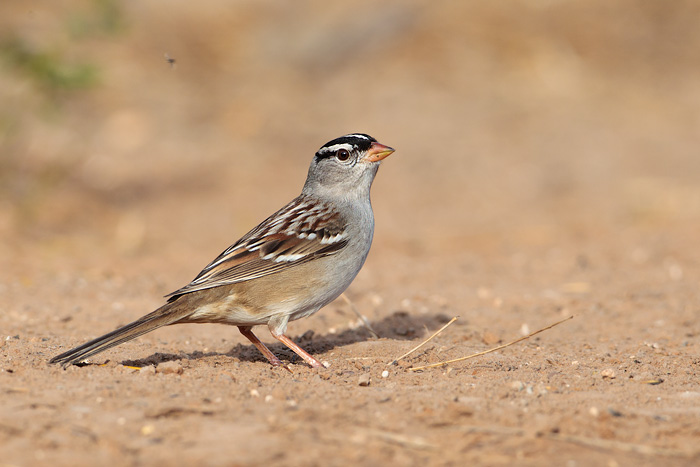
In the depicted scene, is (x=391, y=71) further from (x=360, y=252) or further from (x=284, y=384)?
(x=284, y=384)

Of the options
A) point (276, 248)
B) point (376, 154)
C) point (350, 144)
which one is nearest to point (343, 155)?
point (350, 144)

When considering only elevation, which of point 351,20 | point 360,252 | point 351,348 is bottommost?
point 351,348

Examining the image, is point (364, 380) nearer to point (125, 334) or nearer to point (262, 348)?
point (262, 348)

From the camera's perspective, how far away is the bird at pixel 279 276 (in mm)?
5285

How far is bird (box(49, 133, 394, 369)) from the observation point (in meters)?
5.29

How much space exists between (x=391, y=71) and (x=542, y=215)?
230 inches

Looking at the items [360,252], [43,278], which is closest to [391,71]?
[43,278]

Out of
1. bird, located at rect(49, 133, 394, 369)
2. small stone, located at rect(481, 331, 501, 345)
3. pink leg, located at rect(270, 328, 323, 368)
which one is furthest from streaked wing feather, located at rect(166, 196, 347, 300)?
small stone, located at rect(481, 331, 501, 345)

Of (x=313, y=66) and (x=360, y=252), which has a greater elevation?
(x=313, y=66)

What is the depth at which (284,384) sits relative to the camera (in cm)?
457

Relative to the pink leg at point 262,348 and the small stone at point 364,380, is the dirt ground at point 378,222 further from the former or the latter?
the pink leg at point 262,348

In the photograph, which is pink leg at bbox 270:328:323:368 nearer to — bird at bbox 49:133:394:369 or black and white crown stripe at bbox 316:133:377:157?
bird at bbox 49:133:394:369

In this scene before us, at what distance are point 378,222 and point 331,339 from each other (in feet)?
18.1

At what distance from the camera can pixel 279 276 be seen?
5570 millimetres
